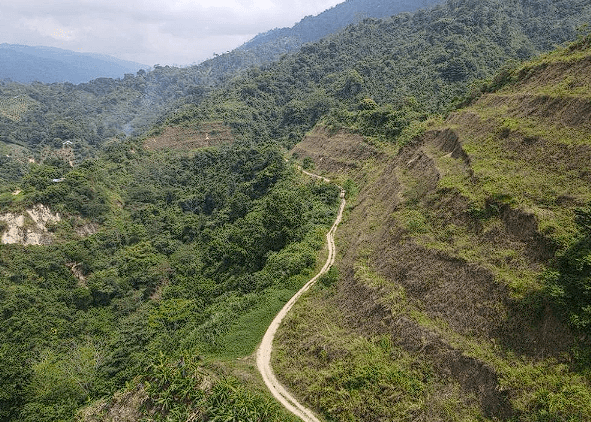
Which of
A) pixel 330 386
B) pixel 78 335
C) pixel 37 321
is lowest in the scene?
pixel 78 335

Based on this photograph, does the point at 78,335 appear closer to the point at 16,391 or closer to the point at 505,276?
the point at 16,391

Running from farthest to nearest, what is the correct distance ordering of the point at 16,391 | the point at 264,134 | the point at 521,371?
the point at 264,134, the point at 16,391, the point at 521,371

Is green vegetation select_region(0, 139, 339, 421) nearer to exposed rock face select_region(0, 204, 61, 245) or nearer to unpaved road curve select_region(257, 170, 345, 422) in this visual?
unpaved road curve select_region(257, 170, 345, 422)

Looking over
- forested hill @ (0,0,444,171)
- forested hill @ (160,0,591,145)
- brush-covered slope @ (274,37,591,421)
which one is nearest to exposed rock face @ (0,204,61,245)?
forested hill @ (160,0,591,145)

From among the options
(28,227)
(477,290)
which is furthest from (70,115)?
(477,290)

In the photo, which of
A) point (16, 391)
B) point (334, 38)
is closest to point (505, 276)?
point (16, 391)

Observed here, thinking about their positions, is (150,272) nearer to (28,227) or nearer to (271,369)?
(28,227)
